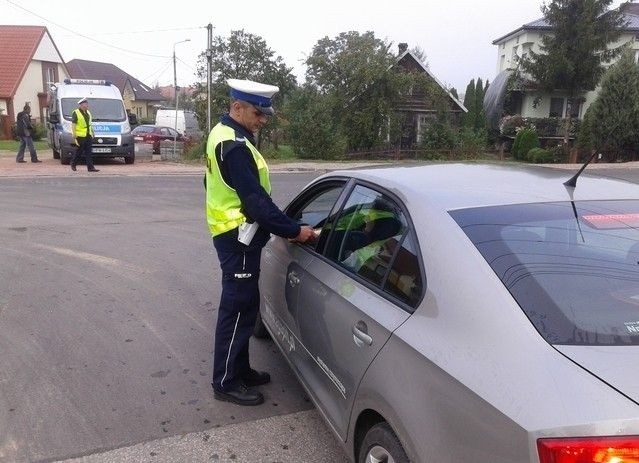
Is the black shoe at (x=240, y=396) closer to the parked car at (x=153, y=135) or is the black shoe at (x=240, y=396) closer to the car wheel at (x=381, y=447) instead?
the car wheel at (x=381, y=447)

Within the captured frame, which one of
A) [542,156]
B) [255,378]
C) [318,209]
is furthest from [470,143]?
[255,378]

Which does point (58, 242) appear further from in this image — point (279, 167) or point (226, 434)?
point (279, 167)

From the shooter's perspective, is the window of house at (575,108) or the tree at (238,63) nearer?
the tree at (238,63)

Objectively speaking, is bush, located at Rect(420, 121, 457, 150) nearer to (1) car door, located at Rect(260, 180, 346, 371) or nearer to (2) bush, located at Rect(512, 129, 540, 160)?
(2) bush, located at Rect(512, 129, 540, 160)

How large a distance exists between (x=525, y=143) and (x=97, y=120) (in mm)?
21398

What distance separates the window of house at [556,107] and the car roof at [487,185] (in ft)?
121

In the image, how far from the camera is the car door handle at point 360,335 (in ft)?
7.33

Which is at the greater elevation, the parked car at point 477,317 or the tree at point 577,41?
the tree at point 577,41

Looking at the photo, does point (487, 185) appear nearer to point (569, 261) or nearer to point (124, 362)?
point (569, 261)

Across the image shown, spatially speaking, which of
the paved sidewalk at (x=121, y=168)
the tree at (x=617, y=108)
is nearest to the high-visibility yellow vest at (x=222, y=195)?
the paved sidewalk at (x=121, y=168)

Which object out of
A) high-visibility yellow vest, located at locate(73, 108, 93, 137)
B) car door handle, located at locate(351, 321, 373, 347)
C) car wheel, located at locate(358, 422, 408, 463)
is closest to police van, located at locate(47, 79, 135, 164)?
high-visibility yellow vest, located at locate(73, 108, 93, 137)

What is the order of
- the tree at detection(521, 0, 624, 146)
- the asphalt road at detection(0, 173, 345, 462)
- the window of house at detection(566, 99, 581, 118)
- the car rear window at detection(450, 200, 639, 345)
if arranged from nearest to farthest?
the car rear window at detection(450, 200, 639, 345) → the asphalt road at detection(0, 173, 345, 462) → the tree at detection(521, 0, 624, 146) → the window of house at detection(566, 99, 581, 118)

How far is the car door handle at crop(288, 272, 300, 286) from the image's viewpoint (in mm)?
3215

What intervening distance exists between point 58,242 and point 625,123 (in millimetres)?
26189
